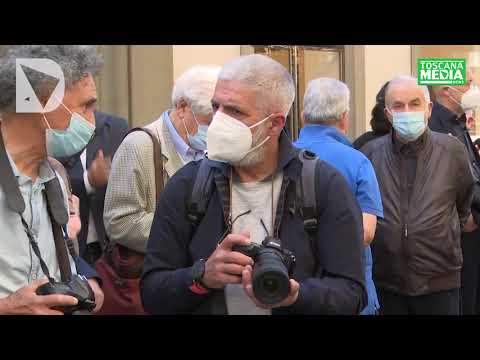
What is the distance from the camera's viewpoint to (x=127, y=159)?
4.20m

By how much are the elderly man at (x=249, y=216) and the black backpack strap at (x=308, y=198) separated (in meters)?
0.02

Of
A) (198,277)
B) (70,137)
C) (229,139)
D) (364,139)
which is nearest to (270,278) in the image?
(198,277)

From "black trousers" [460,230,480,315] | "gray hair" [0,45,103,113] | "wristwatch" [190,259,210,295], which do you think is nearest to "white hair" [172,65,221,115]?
"gray hair" [0,45,103,113]

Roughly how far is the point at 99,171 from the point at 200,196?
1.67m

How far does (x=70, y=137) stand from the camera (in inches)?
130

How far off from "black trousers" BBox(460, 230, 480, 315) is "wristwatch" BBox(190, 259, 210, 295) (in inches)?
141

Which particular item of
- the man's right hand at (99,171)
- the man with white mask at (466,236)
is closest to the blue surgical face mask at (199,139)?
→ the man's right hand at (99,171)

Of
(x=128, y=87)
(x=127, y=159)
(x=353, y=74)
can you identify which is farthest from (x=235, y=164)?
(x=353, y=74)

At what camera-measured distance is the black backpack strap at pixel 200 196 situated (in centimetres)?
295

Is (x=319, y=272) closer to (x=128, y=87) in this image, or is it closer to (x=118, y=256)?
(x=118, y=256)

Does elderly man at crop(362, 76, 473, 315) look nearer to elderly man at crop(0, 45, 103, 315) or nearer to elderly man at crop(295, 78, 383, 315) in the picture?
elderly man at crop(295, 78, 383, 315)

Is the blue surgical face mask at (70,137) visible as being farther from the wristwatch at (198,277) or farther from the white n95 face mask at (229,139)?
the wristwatch at (198,277)

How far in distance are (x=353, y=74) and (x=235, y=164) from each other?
5369 millimetres

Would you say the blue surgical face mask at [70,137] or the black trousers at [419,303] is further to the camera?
the black trousers at [419,303]
